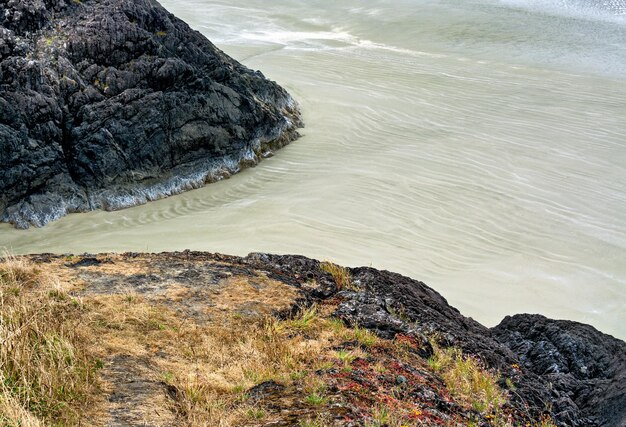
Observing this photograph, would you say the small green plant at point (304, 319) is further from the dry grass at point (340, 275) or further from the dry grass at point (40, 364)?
the dry grass at point (40, 364)

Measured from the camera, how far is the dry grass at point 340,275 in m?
8.24

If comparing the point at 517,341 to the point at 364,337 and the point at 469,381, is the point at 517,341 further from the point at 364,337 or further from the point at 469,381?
the point at 364,337

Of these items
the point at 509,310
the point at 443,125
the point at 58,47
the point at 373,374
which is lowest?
the point at 509,310

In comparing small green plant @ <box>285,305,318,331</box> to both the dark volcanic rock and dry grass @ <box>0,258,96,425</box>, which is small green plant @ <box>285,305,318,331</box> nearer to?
dry grass @ <box>0,258,96,425</box>

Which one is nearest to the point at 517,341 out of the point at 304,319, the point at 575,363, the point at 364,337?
the point at 575,363

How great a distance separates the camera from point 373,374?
20.5ft

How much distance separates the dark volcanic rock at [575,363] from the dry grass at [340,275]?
1.79 m

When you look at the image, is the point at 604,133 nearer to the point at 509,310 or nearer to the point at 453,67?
the point at 453,67

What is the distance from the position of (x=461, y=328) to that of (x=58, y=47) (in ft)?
29.9

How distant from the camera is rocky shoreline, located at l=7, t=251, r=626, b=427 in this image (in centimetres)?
677

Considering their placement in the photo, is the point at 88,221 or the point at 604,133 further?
the point at 604,133

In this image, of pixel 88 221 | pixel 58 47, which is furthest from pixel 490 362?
pixel 58 47

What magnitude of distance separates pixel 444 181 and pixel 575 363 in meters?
7.22

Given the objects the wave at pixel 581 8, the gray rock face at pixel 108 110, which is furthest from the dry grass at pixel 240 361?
the wave at pixel 581 8
